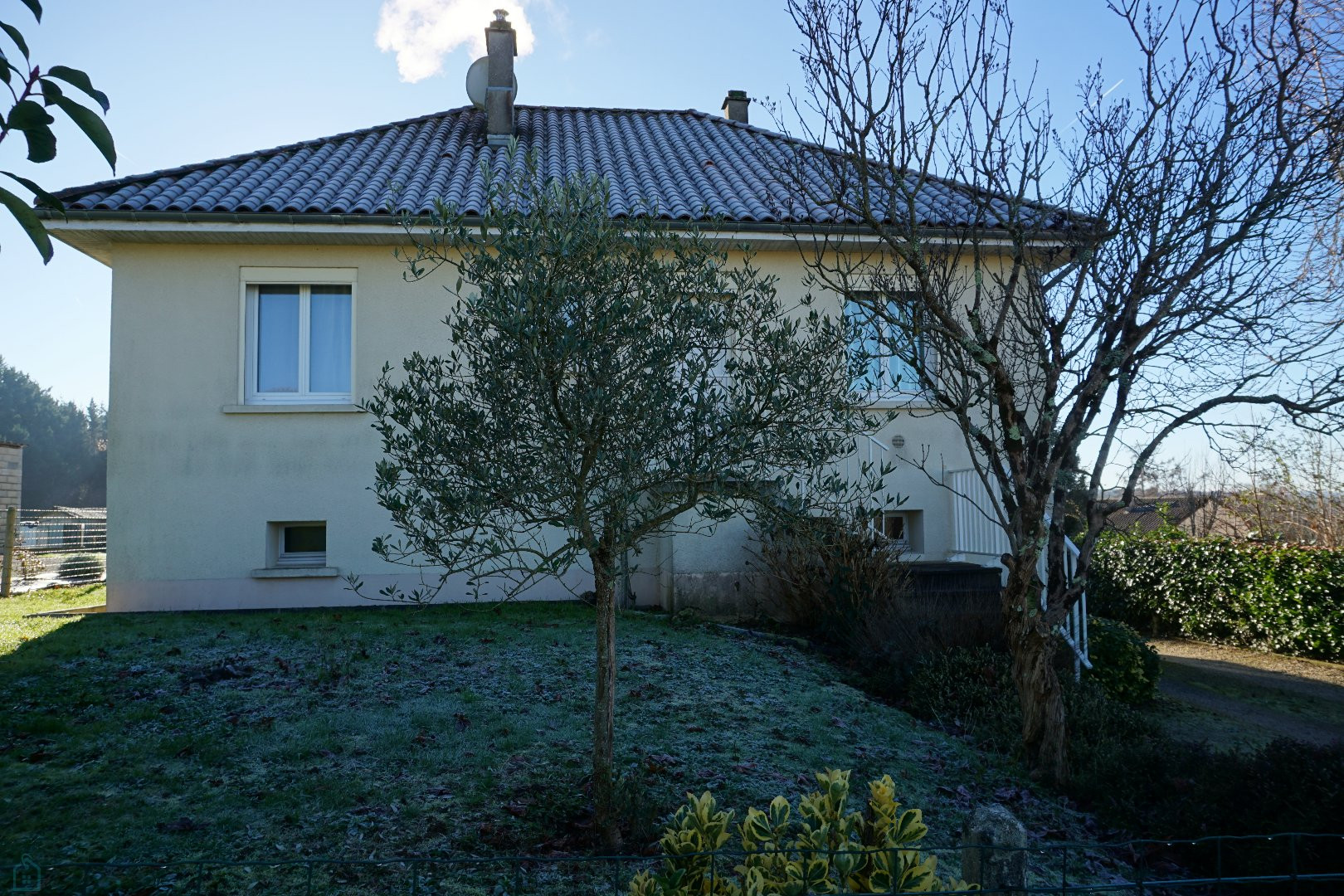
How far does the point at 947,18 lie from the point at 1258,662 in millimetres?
8411

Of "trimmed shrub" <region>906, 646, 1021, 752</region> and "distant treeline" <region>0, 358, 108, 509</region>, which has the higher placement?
"distant treeline" <region>0, 358, 108, 509</region>

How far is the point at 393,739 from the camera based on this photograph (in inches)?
204

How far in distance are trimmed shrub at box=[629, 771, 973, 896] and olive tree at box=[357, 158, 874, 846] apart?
1257mm

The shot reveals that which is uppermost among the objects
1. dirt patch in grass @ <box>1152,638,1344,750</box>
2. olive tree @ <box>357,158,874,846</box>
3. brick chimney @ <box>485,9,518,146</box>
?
brick chimney @ <box>485,9,518,146</box>

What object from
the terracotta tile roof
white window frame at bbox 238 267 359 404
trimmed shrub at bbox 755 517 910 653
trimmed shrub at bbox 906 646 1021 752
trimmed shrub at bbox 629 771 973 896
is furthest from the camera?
white window frame at bbox 238 267 359 404

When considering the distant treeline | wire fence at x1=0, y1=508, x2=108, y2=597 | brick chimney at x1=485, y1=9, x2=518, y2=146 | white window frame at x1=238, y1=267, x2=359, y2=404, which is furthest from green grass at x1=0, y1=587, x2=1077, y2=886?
the distant treeline

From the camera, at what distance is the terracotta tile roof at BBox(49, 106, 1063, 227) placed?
943 cm

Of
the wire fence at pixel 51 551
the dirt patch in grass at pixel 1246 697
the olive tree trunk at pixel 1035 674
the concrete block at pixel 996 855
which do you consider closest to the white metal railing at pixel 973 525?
the dirt patch in grass at pixel 1246 697

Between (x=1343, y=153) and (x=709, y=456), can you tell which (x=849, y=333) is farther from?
(x=1343, y=153)

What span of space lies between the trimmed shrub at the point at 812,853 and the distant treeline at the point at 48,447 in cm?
5820

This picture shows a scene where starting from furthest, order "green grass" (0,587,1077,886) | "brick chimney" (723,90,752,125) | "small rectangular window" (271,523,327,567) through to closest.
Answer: "brick chimney" (723,90,752,125) → "small rectangular window" (271,523,327,567) → "green grass" (0,587,1077,886)

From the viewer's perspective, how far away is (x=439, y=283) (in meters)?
9.74

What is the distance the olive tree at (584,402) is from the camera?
141 inches

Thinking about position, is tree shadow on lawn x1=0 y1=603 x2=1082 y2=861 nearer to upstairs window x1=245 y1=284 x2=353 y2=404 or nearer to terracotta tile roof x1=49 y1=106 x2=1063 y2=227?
upstairs window x1=245 y1=284 x2=353 y2=404
